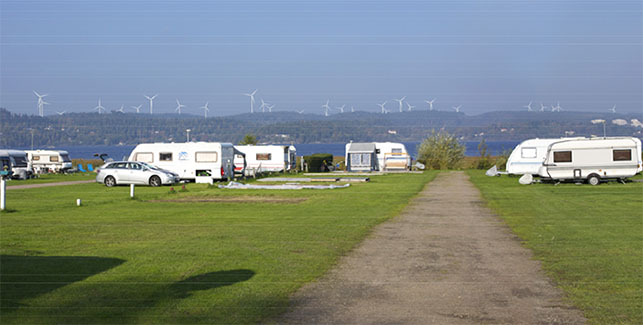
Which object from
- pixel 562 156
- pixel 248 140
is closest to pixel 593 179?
pixel 562 156

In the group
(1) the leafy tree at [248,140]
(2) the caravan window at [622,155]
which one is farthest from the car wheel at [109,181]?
(1) the leafy tree at [248,140]

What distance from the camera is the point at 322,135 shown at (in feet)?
279

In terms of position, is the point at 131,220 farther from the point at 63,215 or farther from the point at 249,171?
the point at 249,171

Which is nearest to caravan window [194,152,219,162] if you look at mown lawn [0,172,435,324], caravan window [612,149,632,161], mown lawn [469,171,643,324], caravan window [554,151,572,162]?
mown lawn [0,172,435,324]

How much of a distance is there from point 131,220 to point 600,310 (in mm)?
11348

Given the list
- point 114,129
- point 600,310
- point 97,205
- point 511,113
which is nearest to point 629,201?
point 600,310

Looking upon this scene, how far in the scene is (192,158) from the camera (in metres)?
35.6

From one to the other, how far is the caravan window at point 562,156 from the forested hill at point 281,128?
2974 centimetres

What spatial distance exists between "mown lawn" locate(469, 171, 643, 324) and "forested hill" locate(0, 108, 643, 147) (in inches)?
1647

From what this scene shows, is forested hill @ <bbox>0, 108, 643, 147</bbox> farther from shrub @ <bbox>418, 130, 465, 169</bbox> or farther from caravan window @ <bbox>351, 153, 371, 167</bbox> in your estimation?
caravan window @ <bbox>351, 153, 371, 167</bbox>

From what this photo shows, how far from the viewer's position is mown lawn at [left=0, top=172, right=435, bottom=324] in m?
6.49

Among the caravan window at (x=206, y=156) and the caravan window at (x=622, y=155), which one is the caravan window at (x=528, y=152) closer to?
the caravan window at (x=622, y=155)

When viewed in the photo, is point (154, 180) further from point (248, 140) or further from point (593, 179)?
point (248, 140)

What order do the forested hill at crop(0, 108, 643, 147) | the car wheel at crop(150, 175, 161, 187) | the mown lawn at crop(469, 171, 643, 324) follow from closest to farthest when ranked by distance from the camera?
1. the mown lawn at crop(469, 171, 643, 324)
2. the car wheel at crop(150, 175, 161, 187)
3. the forested hill at crop(0, 108, 643, 147)
